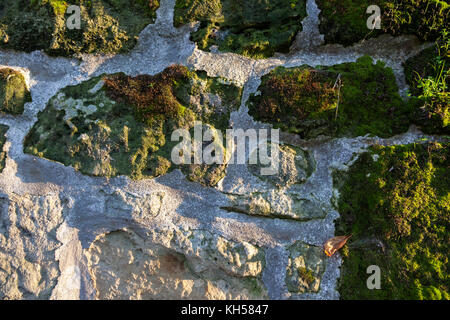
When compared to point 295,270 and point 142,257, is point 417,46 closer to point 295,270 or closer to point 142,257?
point 295,270

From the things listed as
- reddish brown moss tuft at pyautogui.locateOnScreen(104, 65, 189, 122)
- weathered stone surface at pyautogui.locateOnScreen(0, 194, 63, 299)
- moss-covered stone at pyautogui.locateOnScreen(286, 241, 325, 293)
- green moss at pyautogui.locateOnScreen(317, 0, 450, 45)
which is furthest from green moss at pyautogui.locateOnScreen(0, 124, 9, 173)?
green moss at pyautogui.locateOnScreen(317, 0, 450, 45)

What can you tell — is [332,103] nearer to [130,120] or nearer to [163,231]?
[130,120]

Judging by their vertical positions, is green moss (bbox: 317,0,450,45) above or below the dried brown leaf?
above

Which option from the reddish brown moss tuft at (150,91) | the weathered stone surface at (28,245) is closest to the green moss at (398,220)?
the reddish brown moss tuft at (150,91)

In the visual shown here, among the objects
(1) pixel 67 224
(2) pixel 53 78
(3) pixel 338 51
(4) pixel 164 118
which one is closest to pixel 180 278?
(1) pixel 67 224

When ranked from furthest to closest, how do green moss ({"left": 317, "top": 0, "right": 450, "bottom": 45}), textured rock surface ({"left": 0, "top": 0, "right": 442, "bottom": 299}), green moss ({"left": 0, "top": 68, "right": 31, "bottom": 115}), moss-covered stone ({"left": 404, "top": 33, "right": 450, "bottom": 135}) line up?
green moss ({"left": 0, "top": 68, "right": 31, "bottom": 115})
green moss ({"left": 317, "top": 0, "right": 450, "bottom": 45})
moss-covered stone ({"left": 404, "top": 33, "right": 450, "bottom": 135})
textured rock surface ({"left": 0, "top": 0, "right": 442, "bottom": 299})

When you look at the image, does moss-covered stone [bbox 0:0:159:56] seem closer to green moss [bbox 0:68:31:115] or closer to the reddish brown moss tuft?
green moss [bbox 0:68:31:115]
